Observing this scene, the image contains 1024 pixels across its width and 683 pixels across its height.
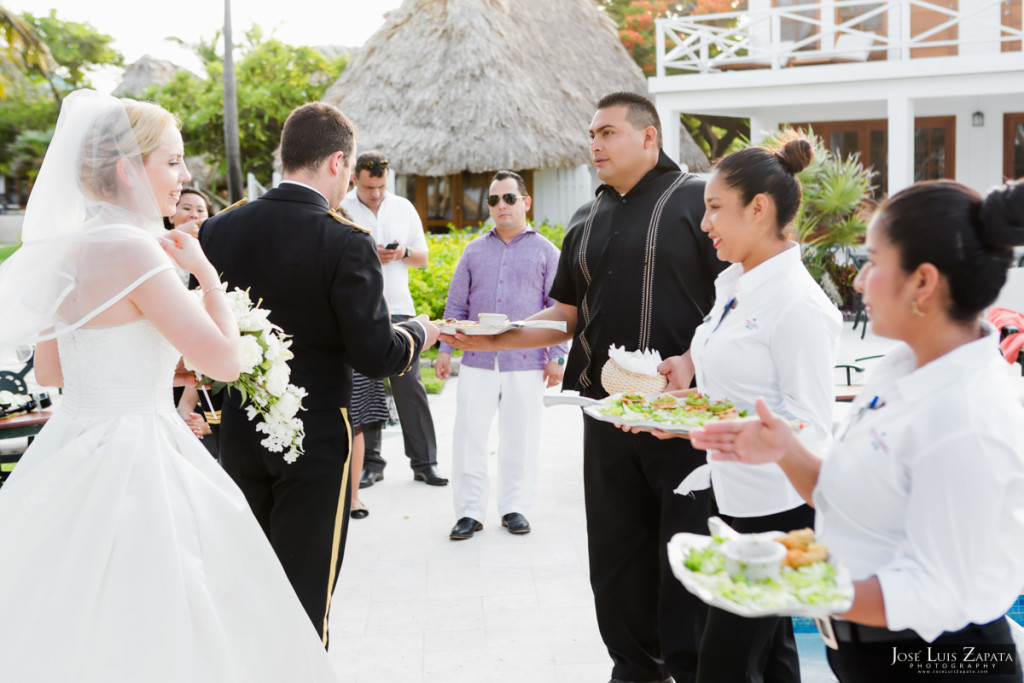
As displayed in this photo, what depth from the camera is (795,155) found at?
282 cm

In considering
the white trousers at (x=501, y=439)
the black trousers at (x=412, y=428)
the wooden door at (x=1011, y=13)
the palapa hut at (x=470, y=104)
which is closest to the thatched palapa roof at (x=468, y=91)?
the palapa hut at (x=470, y=104)

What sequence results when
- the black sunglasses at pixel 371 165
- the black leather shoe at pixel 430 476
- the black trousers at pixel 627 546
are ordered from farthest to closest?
1. the black leather shoe at pixel 430 476
2. the black sunglasses at pixel 371 165
3. the black trousers at pixel 627 546

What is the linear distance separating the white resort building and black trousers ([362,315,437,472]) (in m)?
10.4

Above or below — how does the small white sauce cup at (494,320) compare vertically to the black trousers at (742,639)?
above

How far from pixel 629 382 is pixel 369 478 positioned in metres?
3.74

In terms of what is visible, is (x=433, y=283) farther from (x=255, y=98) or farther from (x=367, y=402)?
(x=255, y=98)

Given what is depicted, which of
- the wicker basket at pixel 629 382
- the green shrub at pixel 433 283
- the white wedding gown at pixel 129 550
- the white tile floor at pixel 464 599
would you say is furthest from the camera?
the green shrub at pixel 433 283

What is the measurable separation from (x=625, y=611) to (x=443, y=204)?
17282 millimetres

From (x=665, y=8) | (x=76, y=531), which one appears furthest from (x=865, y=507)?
(x=665, y=8)

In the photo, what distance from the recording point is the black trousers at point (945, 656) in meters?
1.90

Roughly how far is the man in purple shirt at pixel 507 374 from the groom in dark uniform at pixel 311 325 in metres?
2.52

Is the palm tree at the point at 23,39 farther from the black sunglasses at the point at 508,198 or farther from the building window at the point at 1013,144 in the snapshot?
the building window at the point at 1013,144

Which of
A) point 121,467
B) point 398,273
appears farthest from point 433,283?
point 121,467

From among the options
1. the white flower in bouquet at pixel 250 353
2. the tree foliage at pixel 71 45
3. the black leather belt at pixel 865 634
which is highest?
the tree foliage at pixel 71 45
